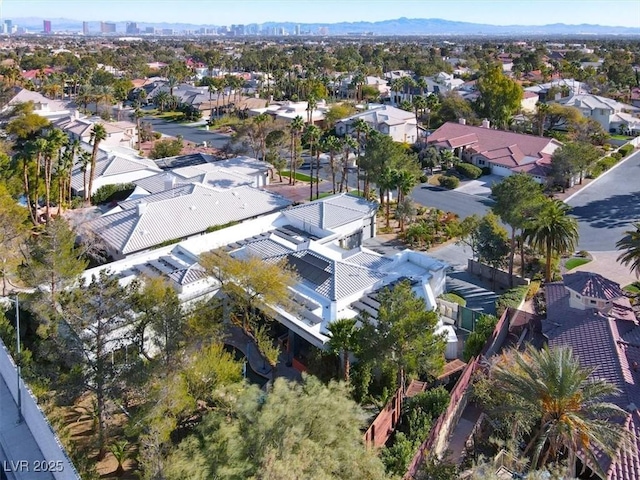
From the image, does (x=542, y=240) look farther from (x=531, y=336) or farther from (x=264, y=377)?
(x=264, y=377)

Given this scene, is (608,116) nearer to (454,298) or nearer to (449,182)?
(449,182)

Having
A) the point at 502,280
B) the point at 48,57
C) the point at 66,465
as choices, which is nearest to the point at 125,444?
the point at 66,465

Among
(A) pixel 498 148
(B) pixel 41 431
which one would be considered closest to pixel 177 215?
(B) pixel 41 431

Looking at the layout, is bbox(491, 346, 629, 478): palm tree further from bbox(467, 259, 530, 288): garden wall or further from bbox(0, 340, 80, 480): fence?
bbox(467, 259, 530, 288): garden wall

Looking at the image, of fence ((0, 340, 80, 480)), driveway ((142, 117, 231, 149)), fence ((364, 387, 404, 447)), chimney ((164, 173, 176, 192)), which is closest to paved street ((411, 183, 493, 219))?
chimney ((164, 173, 176, 192))

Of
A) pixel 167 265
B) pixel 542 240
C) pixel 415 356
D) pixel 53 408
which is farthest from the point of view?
pixel 542 240

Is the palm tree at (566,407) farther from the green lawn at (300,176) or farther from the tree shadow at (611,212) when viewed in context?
the green lawn at (300,176)
